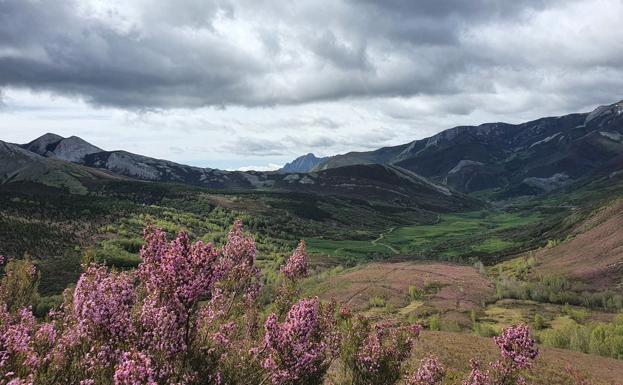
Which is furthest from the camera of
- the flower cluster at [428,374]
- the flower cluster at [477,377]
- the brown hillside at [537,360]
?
the brown hillside at [537,360]

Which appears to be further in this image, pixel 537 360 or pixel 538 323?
pixel 538 323

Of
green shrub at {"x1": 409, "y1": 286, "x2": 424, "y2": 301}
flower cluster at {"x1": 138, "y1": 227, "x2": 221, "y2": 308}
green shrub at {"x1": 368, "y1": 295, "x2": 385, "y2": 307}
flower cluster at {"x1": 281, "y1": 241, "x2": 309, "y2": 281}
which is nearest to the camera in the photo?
flower cluster at {"x1": 138, "y1": 227, "x2": 221, "y2": 308}

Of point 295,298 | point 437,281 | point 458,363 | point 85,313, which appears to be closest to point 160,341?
point 85,313

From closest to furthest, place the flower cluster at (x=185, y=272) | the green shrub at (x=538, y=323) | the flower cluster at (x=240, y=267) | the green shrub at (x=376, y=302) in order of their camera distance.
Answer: the flower cluster at (x=185, y=272)
the flower cluster at (x=240, y=267)
the green shrub at (x=538, y=323)
the green shrub at (x=376, y=302)

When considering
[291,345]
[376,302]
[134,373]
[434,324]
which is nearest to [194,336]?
[291,345]

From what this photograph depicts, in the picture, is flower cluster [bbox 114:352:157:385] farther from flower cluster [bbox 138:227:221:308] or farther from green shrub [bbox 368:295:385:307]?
green shrub [bbox 368:295:385:307]

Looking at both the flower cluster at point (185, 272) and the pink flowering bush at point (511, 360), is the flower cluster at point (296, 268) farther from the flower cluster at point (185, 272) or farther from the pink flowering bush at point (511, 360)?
the pink flowering bush at point (511, 360)

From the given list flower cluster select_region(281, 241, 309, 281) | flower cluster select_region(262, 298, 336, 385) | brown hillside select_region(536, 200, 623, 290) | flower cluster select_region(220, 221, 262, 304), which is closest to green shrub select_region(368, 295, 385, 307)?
brown hillside select_region(536, 200, 623, 290)

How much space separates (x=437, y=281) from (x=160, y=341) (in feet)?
317

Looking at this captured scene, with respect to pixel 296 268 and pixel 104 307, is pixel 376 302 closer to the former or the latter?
pixel 296 268

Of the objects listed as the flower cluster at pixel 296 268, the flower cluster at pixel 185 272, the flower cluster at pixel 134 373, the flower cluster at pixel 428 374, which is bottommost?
the flower cluster at pixel 428 374

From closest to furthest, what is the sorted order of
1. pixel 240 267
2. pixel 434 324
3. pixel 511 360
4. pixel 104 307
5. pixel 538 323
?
pixel 104 307, pixel 240 267, pixel 511 360, pixel 434 324, pixel 538 323

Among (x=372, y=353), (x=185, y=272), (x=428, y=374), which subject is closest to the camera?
(x=185, y=272)

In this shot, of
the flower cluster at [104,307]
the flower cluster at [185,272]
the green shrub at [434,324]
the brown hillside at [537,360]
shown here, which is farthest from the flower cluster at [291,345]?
the green shrub at [434,324]
